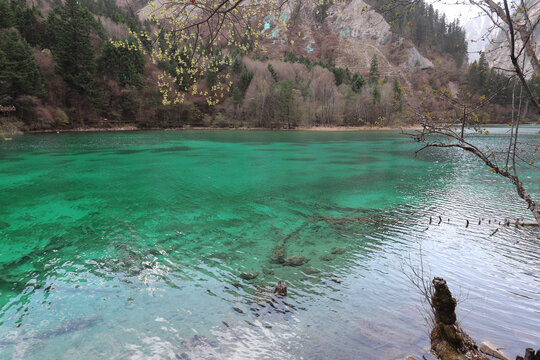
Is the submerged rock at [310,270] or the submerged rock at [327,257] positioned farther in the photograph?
the submerged rock at [327,257]

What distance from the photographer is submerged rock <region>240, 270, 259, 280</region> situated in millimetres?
8594

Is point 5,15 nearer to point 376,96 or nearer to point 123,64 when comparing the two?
point 123,64

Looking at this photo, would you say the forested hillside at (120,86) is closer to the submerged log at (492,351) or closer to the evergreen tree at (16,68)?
the evergreen tree at (16,68)

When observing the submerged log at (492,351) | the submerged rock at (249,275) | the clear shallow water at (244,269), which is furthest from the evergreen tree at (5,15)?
the submerged log at (492,351)

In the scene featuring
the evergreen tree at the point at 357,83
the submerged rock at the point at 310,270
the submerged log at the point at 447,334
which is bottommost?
the submerged rock at the point at 310,270

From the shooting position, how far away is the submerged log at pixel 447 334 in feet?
16.4

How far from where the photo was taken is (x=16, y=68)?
5697cm

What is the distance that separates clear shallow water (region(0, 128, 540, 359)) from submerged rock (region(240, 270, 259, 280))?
0.19 meters

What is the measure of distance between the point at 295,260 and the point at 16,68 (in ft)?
232

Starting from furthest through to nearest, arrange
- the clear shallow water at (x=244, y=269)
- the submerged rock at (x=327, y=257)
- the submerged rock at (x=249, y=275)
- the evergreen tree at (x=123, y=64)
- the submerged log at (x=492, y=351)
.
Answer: the evergreen tree at (x=123, y=64)
the submerged rock at (x=327, y=257)
the submerged rock at (x=249, y=275)
the clear shallow water at (x=244, y=269)
the submerged log at (x=492, y=351)

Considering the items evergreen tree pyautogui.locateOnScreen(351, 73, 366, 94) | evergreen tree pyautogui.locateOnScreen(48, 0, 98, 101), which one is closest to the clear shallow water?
evergreen tree pyautogui.locateOnScreen(48, 0, 98, 101)

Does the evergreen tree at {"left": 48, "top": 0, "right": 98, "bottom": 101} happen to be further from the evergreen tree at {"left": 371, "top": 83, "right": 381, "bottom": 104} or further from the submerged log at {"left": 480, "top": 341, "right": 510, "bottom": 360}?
the submerged log at {"left": 480, "top": 341, "right": 510, "bottom": 360}

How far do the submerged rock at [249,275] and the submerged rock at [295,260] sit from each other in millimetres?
1191

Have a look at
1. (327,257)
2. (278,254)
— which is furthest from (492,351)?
(278,254)
